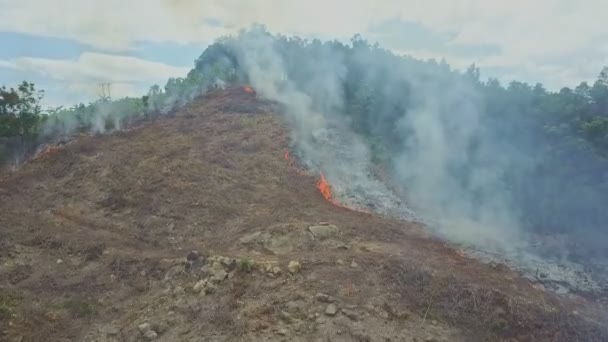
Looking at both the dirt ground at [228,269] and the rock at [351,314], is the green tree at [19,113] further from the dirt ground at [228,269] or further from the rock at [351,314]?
the rock at [351,314]

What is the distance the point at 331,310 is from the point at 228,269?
2240mm

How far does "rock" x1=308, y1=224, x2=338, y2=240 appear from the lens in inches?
452

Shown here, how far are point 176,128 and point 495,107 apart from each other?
1224cm

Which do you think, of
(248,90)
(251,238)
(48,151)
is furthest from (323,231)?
(248,90)

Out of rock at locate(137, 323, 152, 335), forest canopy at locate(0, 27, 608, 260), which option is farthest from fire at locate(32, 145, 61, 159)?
rock at locate(137, 323, 152, 335)

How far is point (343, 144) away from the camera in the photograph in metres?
20.0

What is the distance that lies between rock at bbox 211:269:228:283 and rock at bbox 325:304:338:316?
207 centimetres

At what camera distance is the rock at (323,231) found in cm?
1148

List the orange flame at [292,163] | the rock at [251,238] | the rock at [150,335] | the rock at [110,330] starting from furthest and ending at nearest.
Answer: the orange flame at [292,163]
the rock at [251,238]
the rock at [110,330]
the rock at [150,335]

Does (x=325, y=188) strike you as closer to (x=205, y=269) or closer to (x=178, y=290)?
(x=205, y=269)

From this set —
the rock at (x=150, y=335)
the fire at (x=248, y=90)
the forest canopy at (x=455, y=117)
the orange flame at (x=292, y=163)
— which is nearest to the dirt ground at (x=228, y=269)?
the rock at (x=150, y=335)

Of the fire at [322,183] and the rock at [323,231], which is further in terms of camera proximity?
the fire at [322,183]

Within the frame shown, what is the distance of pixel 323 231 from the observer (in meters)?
11.6

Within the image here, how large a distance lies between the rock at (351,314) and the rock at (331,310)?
0.13 metres
